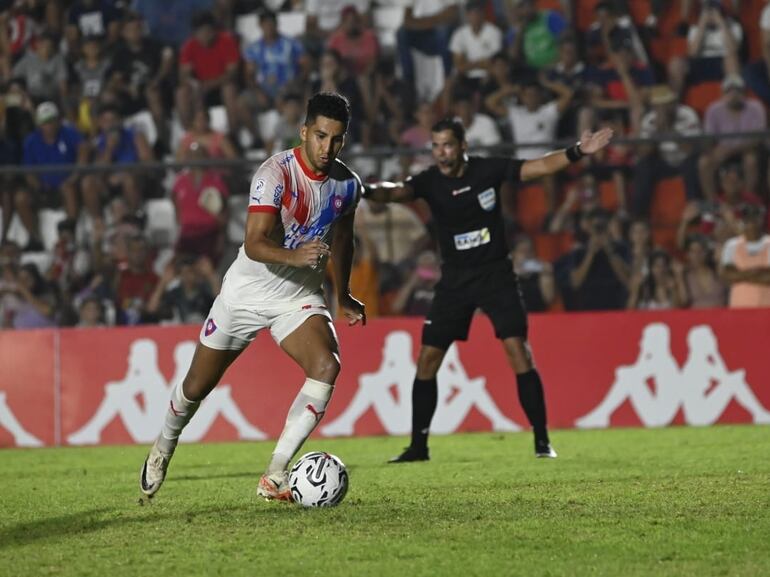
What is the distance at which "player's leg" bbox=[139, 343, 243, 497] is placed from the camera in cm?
701

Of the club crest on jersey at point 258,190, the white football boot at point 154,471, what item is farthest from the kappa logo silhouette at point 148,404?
the club crest on jersey at point 258,190

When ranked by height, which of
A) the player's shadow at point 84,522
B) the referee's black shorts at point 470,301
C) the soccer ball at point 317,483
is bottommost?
the player's shadow at point 84,522

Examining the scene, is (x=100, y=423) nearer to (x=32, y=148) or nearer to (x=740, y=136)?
(x=32, y=148)

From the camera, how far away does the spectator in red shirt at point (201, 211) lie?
43.7ft

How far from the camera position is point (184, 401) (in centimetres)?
705

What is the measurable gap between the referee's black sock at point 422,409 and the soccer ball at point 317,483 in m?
3.22

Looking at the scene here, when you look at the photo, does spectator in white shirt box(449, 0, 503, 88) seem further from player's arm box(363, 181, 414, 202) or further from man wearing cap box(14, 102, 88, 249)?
player's arm box(363, 181, 414, 202)

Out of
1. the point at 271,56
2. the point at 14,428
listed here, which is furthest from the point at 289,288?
the point at 271,56

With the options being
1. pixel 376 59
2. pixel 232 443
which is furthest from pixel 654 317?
pixel 376 59

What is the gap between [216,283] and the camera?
13.3 meters

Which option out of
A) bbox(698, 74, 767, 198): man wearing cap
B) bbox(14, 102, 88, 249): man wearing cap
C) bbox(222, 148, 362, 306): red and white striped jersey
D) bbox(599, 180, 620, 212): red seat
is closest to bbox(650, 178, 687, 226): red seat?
bbox(698, 74, 767, 198): man wearing cap

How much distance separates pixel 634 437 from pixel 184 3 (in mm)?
8950

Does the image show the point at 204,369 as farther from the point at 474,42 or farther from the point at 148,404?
the point at 474,42

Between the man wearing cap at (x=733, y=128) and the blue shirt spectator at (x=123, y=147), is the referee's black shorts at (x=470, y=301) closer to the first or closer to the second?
the man wearing cap at (x=733, y=128)
